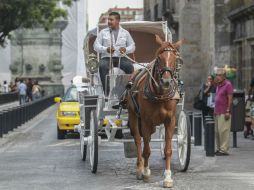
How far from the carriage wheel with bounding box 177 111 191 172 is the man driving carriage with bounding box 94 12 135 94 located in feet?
4.40

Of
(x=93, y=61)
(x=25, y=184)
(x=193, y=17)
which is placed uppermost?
(x=193, y=17)

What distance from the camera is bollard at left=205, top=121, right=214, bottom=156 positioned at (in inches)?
592

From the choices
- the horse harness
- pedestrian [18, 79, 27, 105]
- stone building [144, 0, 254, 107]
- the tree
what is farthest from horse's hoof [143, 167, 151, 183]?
pedestrian [18, 79, 27, 105]

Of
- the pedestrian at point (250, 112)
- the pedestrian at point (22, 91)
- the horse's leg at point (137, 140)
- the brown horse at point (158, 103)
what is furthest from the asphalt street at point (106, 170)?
the pedestrian at point (22, 91)

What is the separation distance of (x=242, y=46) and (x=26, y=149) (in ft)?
46.9

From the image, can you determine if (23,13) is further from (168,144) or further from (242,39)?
(168,144)

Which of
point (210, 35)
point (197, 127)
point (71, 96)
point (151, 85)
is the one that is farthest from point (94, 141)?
point (210, 35)

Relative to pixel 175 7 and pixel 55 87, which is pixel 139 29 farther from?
pixel 55 87

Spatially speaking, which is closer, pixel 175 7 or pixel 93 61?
pixel 93 61

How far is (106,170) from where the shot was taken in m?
13.1

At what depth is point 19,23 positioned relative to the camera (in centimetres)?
4681

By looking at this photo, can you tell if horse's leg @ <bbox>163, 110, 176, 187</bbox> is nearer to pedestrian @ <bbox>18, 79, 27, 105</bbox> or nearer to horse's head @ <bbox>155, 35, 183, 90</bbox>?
horse's head @ <bbox>155, 35, 183, 90</bbox>

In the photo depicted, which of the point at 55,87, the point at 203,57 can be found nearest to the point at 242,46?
the point at 203,57

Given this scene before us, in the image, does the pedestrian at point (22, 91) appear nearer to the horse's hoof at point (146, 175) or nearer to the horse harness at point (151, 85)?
the horse harness at point (151, 85)
